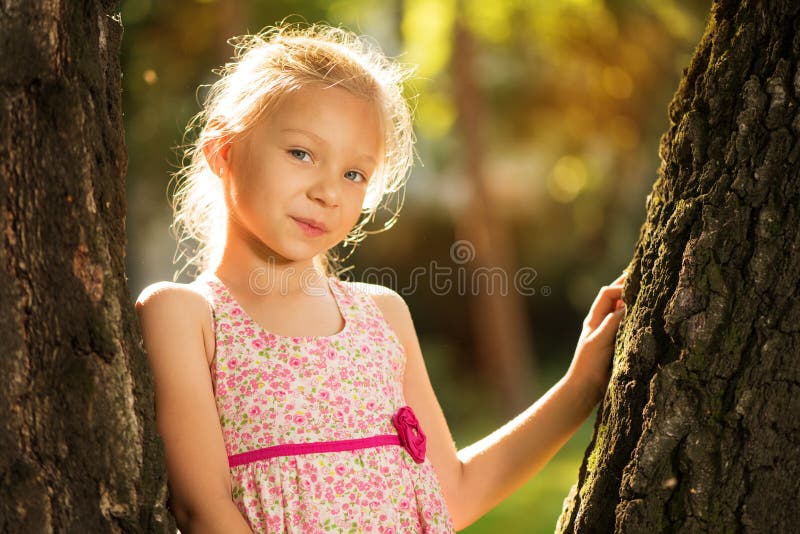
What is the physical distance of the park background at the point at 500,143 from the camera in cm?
796

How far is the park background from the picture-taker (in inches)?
313

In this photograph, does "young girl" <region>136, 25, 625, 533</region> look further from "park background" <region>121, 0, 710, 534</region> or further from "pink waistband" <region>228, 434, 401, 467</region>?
"park background" <region>121, 0, 710, 534</region>

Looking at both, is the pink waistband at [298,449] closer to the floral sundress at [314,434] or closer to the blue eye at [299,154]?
the floral sundress at [314,434]

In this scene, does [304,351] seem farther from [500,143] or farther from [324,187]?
[500,143]

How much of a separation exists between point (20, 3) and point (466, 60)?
773 centimetres

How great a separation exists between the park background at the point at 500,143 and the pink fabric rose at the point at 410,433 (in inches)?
174

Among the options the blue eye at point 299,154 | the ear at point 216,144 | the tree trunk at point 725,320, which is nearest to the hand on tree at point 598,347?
the tree trunk at point 725,320

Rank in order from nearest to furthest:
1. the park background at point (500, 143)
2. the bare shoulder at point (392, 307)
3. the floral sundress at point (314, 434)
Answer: the floral sundress at point (314, 434) < the bare shoulder at point (392, 307) < the park background at point (500, 143)

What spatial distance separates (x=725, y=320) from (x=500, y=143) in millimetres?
10991

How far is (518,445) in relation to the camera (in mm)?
2006

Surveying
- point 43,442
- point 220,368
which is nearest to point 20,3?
point 43,442

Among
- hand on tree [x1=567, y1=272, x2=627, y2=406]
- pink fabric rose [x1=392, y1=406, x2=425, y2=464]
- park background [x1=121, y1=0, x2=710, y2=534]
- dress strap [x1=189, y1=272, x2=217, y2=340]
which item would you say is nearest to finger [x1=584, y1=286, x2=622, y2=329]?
hand on tree [x1=567, y1=272, x2=627, y2=406]

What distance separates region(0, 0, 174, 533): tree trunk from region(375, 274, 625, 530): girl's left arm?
0.80 m

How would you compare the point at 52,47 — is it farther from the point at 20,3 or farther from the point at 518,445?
the point at 518,445
